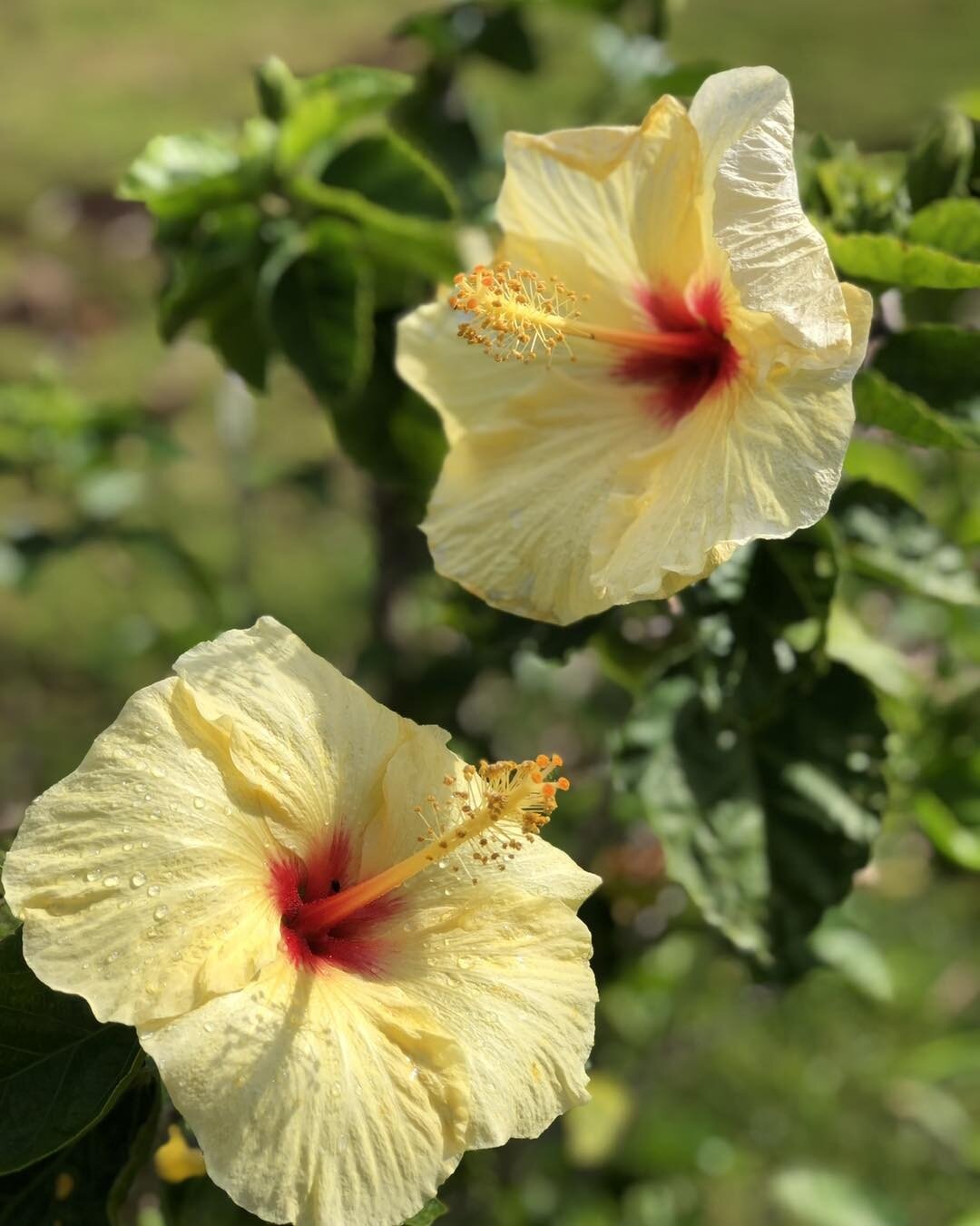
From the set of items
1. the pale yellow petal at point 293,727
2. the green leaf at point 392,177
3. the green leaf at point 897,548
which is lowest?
the green leaf at point 897,548

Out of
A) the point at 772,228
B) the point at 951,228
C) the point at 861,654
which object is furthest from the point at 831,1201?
the point at 772,228

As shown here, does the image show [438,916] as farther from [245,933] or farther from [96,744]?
[96,744]

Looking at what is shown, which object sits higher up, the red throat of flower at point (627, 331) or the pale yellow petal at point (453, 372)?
the red throat of flower at point (627, 331)

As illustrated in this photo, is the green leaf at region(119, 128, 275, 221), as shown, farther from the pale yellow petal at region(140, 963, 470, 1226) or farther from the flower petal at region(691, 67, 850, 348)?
the pale yellow petal at region(140, 963, 470, 1226)

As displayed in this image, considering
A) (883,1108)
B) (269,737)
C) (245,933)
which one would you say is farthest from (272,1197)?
(883,1108)

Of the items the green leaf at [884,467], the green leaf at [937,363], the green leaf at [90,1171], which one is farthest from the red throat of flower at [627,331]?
the green leaf at [90,1171]

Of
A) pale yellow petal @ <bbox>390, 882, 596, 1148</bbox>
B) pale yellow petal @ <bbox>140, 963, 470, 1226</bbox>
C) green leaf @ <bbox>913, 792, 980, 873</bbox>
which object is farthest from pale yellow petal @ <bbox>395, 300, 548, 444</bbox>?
green leaf @ <bbox>913, 792, 980, 873</bbox>

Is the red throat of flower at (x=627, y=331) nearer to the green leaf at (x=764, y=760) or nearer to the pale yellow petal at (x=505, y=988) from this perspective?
the green leaf at (x=764, y=760)
